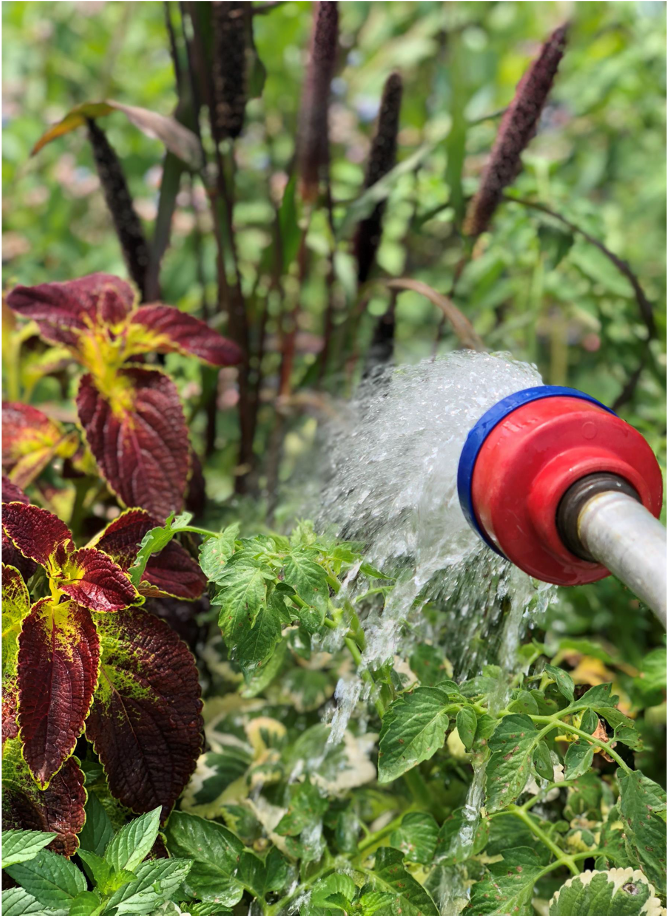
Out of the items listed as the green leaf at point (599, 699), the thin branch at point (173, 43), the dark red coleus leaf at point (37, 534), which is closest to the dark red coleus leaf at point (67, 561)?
the dark red coleus leaf at point (37, 534)

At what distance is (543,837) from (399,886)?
11cm

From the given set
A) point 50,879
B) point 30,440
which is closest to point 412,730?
point 50,879

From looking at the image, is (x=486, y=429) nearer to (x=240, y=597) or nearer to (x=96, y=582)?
(x=240, y=597)

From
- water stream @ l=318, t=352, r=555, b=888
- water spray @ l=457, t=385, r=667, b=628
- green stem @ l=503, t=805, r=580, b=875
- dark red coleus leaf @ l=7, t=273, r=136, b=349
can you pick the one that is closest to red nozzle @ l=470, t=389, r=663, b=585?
water spray @ l=457, t=385, r=667, b=628

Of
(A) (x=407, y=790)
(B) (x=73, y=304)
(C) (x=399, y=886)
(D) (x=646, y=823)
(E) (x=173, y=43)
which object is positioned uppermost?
(E) (x=173, y=43)

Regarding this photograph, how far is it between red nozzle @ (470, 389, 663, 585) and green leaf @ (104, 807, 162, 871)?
297mm

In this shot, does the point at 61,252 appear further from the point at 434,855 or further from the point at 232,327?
the point at 434,855

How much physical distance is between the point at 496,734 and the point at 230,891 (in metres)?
0.23

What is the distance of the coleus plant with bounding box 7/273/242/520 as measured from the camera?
0.74 metres

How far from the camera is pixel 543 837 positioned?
568 mm

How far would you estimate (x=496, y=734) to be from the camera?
501mm

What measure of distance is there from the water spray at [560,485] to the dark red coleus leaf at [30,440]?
1.60ft

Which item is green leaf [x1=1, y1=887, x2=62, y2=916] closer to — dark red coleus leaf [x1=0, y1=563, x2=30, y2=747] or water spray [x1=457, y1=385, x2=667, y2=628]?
dark red coleus leaf [x1=0, y1=563, x2=30, y2=747]

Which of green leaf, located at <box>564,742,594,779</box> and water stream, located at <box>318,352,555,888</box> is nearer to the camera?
green leaf, located at <box>564,742,594,779</box>
